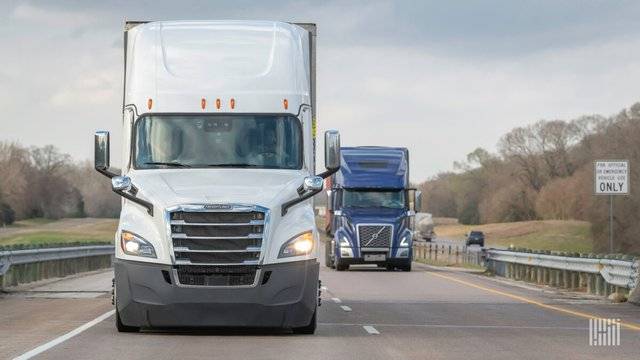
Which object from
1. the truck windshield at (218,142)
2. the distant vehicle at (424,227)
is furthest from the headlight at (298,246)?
the distant vehicle at (424,227)

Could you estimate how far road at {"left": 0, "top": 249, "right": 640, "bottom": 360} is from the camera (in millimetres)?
14445

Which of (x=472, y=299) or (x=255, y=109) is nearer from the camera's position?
(x=255, y=109)

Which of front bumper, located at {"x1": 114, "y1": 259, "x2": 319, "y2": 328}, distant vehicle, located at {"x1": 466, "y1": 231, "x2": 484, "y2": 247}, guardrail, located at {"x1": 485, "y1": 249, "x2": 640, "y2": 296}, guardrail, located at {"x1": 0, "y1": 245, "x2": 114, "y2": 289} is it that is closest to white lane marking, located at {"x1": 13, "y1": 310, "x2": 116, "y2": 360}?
front bumper, located at {"x1": 114, "y1": 259, "x2": 319, "y2": 328}

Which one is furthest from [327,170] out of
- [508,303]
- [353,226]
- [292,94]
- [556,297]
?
[353,226]

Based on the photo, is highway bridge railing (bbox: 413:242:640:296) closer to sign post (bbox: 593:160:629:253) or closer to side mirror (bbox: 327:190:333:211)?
sign post (bbox: 593:160:629:253)

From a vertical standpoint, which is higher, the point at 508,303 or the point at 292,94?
the point at 292,94

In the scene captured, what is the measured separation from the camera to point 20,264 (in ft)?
104

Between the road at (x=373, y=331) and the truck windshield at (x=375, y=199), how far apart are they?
12623 mm

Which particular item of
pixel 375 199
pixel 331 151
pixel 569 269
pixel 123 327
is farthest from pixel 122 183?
pixel 375 199

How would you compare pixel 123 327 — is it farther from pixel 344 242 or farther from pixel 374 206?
pixel 344 242

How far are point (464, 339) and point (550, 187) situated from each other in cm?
14095

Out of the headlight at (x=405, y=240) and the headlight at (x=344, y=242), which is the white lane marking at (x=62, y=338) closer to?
the headlight at (x=344, y=242)

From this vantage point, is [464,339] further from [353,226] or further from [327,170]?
[353,226]

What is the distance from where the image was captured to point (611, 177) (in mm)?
32125
